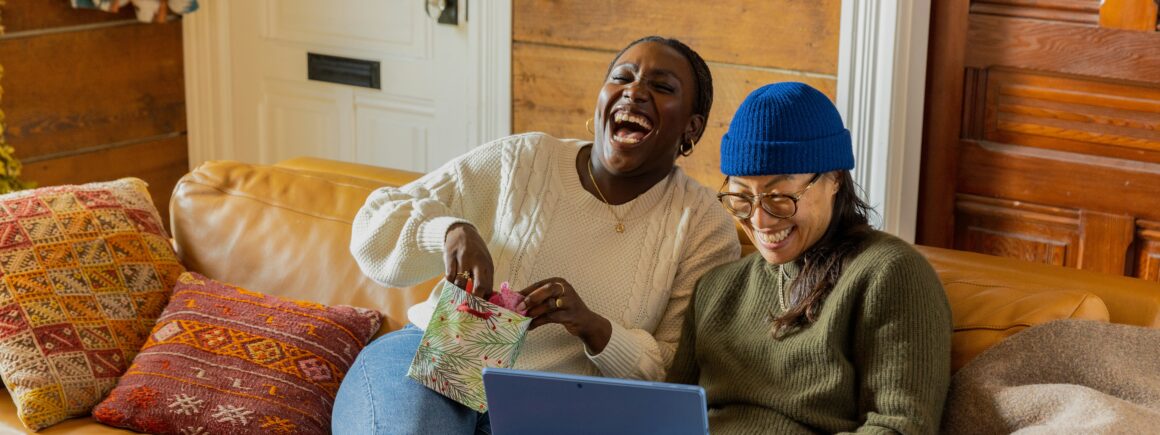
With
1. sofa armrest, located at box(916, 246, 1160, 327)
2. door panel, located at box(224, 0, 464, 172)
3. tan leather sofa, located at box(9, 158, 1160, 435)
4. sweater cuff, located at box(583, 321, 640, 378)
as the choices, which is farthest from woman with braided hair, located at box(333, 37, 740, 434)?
door panel, located at box(224, 0, 464, 172)

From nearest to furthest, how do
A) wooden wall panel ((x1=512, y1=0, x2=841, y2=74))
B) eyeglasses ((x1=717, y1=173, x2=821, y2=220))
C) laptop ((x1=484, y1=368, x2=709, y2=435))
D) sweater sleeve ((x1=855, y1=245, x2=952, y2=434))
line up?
1. laptop ((x1=484, y1=368, x2=709, y2=435))
2. sweater sleeve ((x1=855, y1=245, x2=952, y2=434))
3. eyeglasses ((x1=717, y1=173, x2=821, y2=220))
4. wooden wall panel ((x1=512, y1=0, x2=841, y2=74))

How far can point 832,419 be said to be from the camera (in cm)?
167

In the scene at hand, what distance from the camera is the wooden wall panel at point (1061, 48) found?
276 centimetres

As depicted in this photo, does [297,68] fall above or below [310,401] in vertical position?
above

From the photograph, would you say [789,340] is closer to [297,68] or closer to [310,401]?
[310,401]

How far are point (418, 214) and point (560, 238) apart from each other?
23 centimetres

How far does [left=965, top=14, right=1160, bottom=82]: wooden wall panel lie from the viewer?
9.05ft

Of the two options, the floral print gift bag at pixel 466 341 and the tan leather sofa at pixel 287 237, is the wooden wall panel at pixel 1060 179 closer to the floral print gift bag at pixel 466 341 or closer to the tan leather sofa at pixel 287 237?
the tan leather sofa at pixel 287 237

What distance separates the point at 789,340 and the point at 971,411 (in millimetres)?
249

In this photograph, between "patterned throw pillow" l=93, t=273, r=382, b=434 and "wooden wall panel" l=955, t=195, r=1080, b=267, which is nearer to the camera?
"patterned throw pillow" l=93, t=273, r=382, b=434

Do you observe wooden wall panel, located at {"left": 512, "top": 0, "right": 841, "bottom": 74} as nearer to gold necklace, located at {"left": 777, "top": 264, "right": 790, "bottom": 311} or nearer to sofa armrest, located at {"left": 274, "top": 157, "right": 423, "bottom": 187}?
sofa armrest, located at {"left": 274, "top": 157, "right": 423, "bottom": 187}

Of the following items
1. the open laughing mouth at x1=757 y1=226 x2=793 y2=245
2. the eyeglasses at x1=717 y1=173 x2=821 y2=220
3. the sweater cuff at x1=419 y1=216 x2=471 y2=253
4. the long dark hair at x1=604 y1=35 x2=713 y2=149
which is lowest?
the sweater cuff at x1=419 y1=216 x2=471 y2=253

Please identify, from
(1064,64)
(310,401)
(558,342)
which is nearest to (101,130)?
(310,401)

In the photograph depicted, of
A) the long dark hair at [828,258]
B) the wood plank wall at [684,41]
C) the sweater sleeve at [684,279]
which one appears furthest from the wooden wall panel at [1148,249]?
the long dark hair at [828,258]
